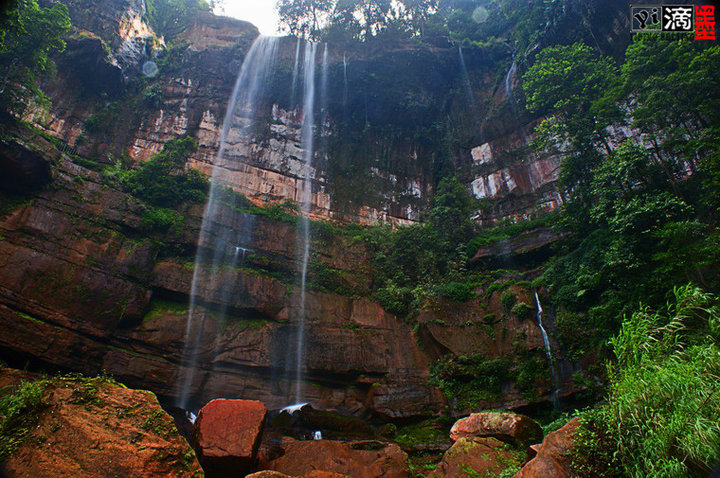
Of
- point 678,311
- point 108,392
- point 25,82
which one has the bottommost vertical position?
point 108,392

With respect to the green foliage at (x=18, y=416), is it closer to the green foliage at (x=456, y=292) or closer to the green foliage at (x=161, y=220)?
the green foliage at (x=161, y=220)

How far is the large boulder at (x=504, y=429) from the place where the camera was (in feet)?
26.4

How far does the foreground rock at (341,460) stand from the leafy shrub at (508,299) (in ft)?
26.9

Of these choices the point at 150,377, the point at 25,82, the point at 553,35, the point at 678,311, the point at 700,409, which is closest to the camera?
the point at 700,409

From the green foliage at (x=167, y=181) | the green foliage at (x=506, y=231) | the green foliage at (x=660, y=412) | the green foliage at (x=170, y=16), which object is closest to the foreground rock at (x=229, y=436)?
the green foliage at (x=660, y=412)

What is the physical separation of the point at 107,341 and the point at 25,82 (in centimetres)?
1118

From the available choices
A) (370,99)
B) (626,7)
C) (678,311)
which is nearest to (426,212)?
(370,99)

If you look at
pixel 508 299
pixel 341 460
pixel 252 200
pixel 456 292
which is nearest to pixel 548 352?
pixel 508 299

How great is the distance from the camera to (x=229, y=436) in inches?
297

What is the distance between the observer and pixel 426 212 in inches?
1003

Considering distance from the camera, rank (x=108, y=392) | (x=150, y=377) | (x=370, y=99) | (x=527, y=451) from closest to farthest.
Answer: (x=108, y=392)
(x=527, y=451)
(x=150, y=377)
(x=370, y=99)

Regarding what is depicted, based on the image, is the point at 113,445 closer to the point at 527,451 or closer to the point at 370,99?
the point at 527,451

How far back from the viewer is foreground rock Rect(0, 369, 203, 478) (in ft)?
15.5

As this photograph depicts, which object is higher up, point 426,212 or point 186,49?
point 186,49
